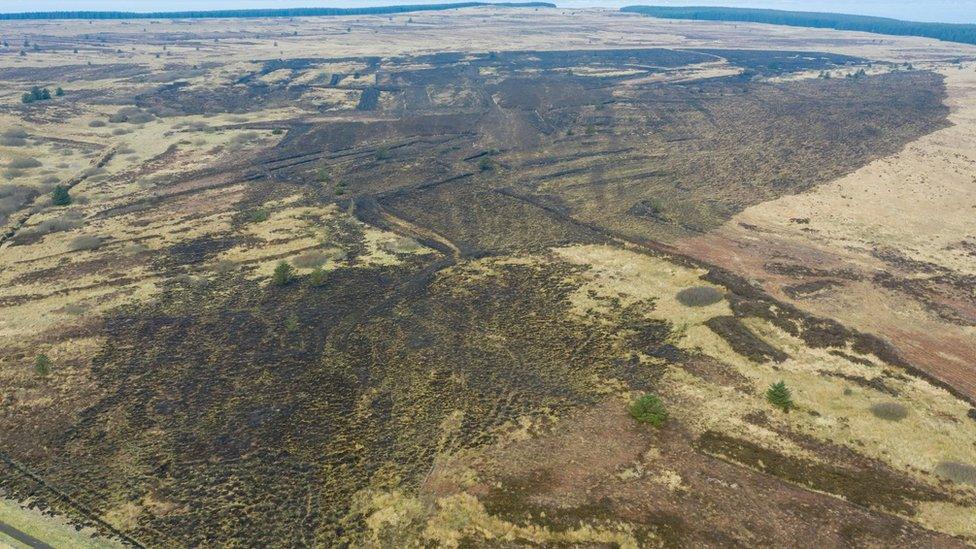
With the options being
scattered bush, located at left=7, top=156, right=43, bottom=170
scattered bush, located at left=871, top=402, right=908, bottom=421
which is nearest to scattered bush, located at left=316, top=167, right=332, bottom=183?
scattered bush, located at left=7, top=156, right=43, bottom=170

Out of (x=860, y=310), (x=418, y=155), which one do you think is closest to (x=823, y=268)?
(x=860, y=310)

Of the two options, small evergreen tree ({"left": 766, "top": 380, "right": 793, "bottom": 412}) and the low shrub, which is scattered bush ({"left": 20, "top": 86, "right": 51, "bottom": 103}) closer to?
the low shrub

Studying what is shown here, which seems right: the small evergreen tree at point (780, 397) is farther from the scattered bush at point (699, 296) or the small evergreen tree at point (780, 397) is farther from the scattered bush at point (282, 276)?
the scattered bush at point (282, 276)

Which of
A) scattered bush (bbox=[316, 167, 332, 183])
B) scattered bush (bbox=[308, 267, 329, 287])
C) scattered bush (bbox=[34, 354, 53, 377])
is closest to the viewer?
scattered bush (bbox=[34, 354, 53, 377])

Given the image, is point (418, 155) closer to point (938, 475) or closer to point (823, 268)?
point (823, 268)

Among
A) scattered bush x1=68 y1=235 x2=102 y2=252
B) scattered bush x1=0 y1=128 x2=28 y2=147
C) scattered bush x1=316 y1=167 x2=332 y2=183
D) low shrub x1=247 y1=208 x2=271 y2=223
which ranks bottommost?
scattered bush x1=68 y1=235 x2=102 y2=252

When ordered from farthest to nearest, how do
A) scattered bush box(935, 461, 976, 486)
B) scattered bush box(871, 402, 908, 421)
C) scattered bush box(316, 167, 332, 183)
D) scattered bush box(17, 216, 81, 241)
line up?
scattered bush box(316, 167, 332, 183) < scattered bush box(17, 216, 81, 241) < scattered bush box(871, 402, 908, 421) < scattered bush box(935, 461, 976, 486)
